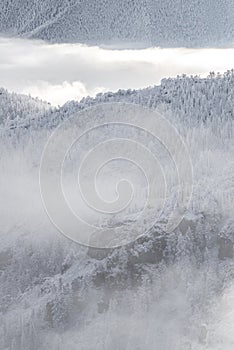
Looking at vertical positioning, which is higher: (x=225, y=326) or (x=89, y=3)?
(x=89, y=3)

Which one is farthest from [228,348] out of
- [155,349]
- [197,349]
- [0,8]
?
[0,8]

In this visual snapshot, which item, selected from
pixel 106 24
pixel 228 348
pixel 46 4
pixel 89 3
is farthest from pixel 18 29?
pixel 228 348

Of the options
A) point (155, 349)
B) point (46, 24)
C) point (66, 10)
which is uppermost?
point (66, 10)

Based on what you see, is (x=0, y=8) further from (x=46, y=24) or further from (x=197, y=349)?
(x=197, y=349)

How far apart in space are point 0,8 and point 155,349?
120617 millimetres

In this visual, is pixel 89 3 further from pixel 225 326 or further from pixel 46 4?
pixel 225 326

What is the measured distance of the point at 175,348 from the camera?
195m

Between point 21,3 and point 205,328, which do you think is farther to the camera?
point 205,328

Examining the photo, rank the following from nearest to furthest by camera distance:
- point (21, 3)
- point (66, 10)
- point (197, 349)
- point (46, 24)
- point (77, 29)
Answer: point (46, 24) < point (21, 3) < point (66, 10) < point (77, 29) < point (197, 349)

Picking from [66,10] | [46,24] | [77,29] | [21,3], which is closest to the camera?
[46,24]

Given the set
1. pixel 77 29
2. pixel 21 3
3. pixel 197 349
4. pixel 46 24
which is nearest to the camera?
pixel 46 24

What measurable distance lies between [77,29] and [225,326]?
10784 centimetres

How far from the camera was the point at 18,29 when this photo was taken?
13288 centimetres

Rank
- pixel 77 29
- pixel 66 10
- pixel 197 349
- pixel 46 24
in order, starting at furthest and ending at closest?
pixel 197 349 < pixel 77 29 < pixel 66 10 < pixel 46 24
